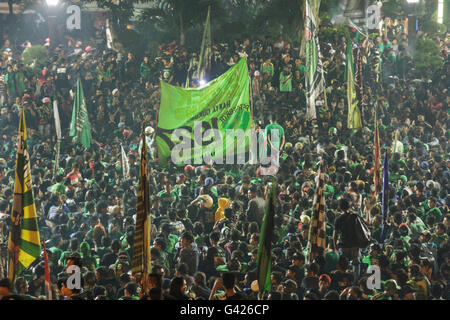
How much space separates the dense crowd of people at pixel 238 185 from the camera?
947cm

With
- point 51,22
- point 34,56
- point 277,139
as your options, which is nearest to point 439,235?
point 277,139

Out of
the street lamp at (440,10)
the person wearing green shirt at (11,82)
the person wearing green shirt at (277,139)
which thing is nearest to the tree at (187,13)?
the person wearing green shirt at (11,82)

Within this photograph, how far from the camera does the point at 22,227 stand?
9312 mm

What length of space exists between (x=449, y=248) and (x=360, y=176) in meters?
5.18

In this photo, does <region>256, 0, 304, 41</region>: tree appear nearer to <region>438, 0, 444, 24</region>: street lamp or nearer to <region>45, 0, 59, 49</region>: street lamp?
<region>45, 0, 59, 49</region>: street lamp

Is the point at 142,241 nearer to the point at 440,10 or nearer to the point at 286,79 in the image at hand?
the point at 286,79

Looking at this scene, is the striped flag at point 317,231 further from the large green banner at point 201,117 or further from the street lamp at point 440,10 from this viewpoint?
the street lamp at point 440,10

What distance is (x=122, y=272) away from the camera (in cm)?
1011

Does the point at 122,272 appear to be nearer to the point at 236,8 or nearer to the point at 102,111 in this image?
the point at 102,111

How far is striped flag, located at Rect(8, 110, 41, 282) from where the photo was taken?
9.20 m

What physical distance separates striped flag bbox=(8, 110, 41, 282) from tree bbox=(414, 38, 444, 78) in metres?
18.8

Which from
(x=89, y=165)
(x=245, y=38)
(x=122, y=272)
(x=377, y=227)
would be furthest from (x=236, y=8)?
(x=122, y=272)

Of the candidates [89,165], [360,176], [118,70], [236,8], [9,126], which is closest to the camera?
[360,176]

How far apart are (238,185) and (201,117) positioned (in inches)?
85.3
